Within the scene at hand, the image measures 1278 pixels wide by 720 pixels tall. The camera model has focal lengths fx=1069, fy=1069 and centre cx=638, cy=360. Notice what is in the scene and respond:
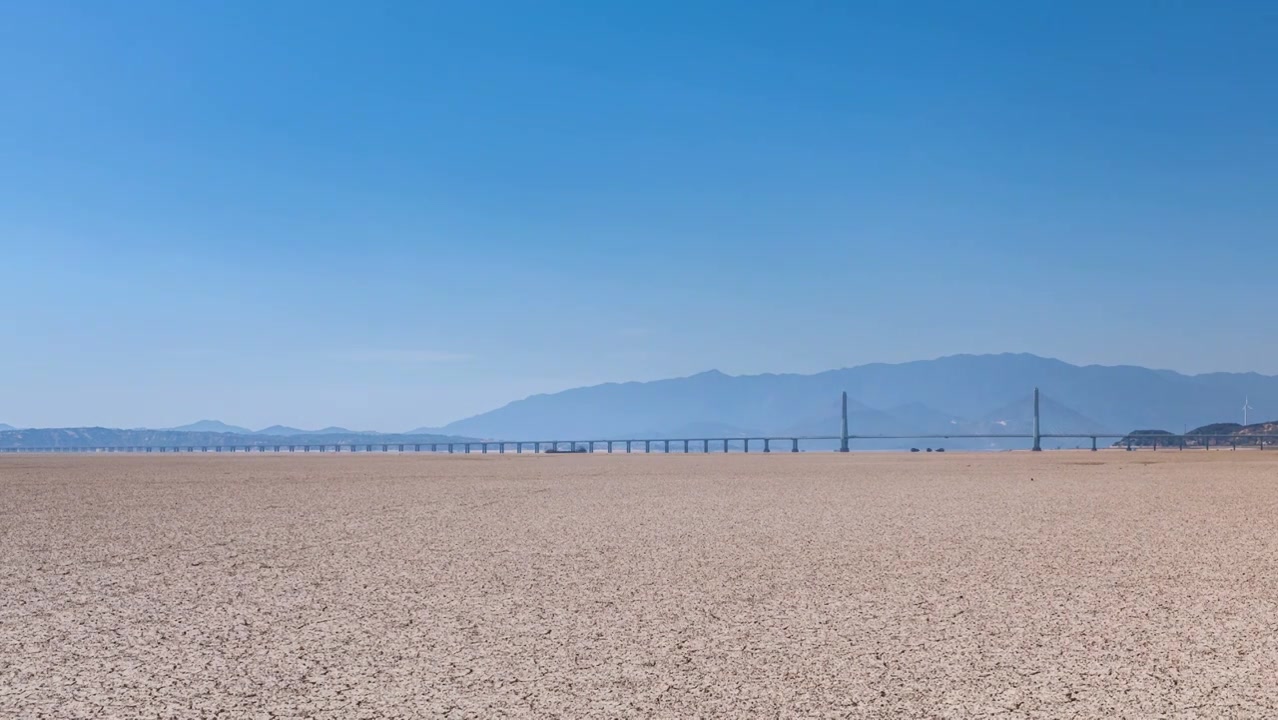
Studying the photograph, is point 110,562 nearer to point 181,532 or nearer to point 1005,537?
point 181,532

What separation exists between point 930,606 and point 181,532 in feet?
33.5

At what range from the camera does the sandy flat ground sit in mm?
5637

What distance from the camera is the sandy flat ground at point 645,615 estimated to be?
5637mm

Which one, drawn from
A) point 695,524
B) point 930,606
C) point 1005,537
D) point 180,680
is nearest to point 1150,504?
point 1005,537

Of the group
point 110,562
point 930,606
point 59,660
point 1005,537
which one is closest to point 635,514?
point 1005,537

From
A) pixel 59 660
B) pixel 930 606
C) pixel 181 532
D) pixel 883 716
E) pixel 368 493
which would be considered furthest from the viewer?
pixel 368 493

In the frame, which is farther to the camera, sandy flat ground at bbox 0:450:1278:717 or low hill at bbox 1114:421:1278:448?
low hill at bbox 1114:421:1278:448

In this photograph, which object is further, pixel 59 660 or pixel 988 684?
pixel 59 660

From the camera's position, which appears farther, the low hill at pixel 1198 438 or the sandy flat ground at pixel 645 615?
the low hill at pixel 1198 438

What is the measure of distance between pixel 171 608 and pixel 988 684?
602 cm

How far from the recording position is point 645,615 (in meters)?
7.88

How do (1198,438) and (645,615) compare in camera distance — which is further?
(1198,438)

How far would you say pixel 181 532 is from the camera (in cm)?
1411

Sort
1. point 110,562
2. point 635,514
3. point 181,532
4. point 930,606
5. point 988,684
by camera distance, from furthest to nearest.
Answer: point 635,514 < point 181,532 < point 110,562 < point 930,606 < point 988,684
